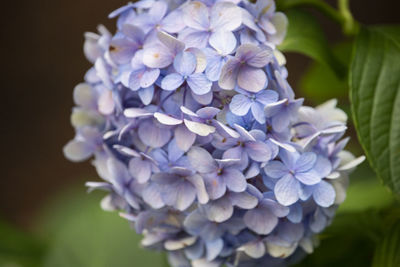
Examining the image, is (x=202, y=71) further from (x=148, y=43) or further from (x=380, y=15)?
(x=380, y=15)

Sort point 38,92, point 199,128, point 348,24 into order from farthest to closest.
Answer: point 38,92, point 348,24, point 199,128

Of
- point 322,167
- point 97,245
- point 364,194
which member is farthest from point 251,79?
point 97,245

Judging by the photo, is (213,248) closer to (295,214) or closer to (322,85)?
(295,214)

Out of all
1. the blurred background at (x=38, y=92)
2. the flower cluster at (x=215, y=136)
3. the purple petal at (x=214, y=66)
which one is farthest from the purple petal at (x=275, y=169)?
the blurred background at (x=38, y=92)

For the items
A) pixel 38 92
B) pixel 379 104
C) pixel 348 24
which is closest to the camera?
pixel 379 104

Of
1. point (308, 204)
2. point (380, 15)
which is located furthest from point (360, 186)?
point (380, 15)

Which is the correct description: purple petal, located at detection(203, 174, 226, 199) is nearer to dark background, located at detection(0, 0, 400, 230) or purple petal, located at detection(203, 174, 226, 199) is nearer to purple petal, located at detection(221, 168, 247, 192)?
purple petal, located at detection(221, 168, 247, 192)

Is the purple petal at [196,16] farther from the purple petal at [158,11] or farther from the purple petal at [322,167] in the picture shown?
the purple petal at [322,167]
